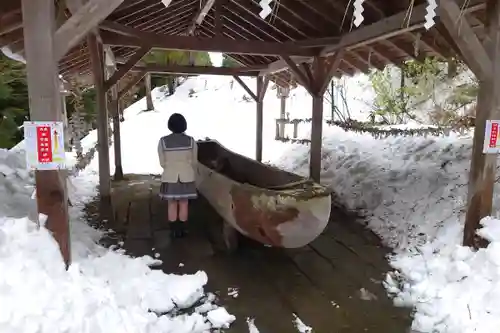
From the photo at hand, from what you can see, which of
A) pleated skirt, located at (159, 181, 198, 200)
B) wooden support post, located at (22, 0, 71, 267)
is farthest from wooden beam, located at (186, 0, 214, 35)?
wooden support post, located at (22, 0, 71, 267)

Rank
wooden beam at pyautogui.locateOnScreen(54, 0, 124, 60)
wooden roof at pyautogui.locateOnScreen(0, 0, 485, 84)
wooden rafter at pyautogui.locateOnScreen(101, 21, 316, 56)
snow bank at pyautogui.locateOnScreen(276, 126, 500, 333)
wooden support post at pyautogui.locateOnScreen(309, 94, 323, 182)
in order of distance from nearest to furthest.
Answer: wooden beam at pyautogui.locateOnScreen(54, 0, 124, 60)
snow bank at pyautogui.locateOnScreen(276, 126, 500, 333)
wooden roof at pyautogui.locateOnScreen(0, 0, 485, 84)
wooden rafter at pyautogui.locateOnScreen(101, 21, 316, 56)
wooden support post at pyautogui.locateOnScreen(309, 94, 323, 182)

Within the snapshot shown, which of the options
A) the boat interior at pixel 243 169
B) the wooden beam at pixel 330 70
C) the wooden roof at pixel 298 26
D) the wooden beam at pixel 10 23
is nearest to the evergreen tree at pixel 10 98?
the wooden roof at pixel 298 26

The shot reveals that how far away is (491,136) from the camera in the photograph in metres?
3.44

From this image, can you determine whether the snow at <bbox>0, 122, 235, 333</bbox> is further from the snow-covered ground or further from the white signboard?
the white signboard

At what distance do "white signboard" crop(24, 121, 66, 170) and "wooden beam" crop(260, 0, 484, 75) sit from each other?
2848 millimetres

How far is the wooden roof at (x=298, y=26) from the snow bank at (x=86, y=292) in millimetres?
2024

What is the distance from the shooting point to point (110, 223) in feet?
17.2

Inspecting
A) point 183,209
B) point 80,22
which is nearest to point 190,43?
point 183,209

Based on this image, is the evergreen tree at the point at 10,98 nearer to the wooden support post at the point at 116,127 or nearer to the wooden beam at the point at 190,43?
the wooden support post at the point at 116,127

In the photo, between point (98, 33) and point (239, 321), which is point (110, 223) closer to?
point (98, 33)

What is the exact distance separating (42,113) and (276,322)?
87.2 inches

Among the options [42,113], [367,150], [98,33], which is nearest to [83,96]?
[98,33]

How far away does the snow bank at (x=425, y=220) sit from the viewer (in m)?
2.94

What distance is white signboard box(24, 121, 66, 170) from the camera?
282cm
